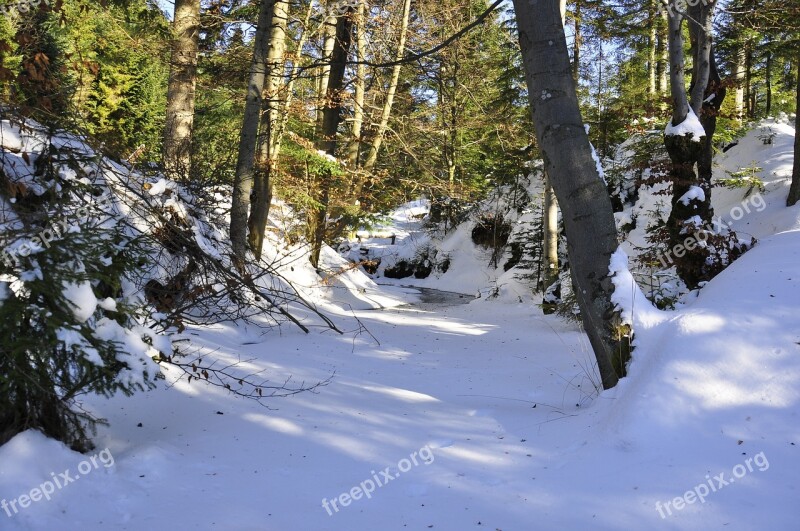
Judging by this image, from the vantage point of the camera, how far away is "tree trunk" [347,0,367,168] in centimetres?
1230

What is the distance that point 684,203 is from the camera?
6887 mm

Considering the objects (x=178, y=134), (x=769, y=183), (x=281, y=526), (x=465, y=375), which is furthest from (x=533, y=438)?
(x=769, y=183)

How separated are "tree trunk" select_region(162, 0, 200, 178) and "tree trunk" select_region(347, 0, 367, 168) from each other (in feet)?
14.6

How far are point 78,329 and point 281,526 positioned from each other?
55.2 inches

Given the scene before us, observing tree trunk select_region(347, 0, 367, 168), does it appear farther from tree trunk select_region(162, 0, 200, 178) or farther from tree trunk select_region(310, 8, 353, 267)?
tree trunk select_region(162, 0, 200, 178)

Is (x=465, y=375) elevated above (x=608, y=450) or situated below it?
below

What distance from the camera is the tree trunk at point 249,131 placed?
7.95 metres

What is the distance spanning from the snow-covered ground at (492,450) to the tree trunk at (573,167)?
21cm

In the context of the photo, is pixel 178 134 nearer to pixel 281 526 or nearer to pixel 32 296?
pixel 32 296

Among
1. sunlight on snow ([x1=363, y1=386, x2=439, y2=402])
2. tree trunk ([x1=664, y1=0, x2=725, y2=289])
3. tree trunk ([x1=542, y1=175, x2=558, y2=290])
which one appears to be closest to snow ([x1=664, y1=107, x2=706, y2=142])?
tree trunk ([x1=664, y1=0, x2=725, y2=289])

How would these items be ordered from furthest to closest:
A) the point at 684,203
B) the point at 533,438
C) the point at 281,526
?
1. the point at 684,203
2. the point at 533,438
3. the point at 281,526

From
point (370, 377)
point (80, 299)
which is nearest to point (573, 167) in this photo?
point (370, 377)

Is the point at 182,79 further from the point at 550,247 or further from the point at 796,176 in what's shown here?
the point at 796,176

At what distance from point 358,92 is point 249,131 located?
6085 mm
